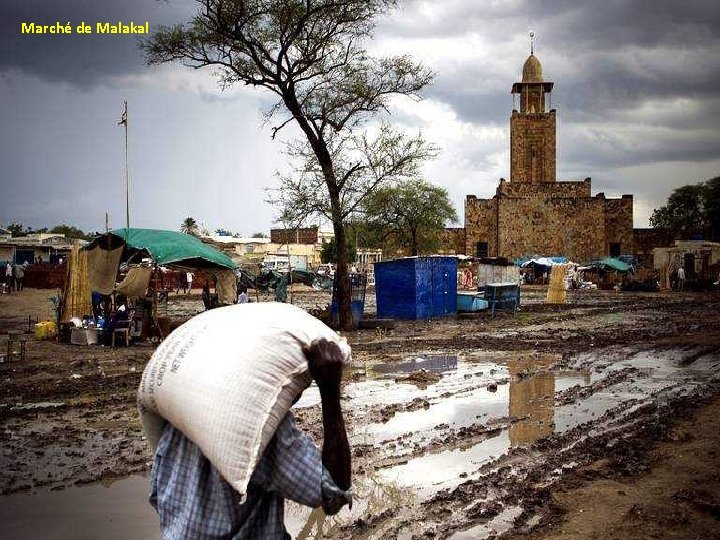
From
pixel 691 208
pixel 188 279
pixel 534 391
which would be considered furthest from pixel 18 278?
pixel 691 208

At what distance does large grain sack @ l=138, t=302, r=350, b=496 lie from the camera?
7.38 ft

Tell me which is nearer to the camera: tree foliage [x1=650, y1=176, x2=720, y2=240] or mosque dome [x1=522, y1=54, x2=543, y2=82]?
mosque dome [x1=522, y1=54, x2=543, y2=82]

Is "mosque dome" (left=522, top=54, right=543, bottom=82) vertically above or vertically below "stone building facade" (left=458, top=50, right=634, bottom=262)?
above

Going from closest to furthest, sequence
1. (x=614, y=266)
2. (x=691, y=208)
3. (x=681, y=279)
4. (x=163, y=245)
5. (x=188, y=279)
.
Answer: (x=163, y=245), (x=681, y=279), (x=188, y=279), (x=614, y=266), (x=691, y=208)

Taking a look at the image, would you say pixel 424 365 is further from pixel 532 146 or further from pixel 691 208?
pixel 691 208

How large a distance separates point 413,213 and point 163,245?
31004 mm

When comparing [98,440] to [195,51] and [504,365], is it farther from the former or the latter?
[195,51]

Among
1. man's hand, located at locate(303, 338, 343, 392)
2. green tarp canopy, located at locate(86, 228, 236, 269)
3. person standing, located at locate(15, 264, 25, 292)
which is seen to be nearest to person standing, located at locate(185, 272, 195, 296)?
person standing, located at locate(15, 264, 25, 292)

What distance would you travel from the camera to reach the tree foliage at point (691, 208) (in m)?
60.0

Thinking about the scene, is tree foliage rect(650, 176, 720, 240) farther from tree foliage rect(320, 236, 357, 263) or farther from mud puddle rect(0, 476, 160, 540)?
mud puddle rect(0, 476, 160, 540)

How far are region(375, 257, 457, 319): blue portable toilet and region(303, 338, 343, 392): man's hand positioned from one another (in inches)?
762

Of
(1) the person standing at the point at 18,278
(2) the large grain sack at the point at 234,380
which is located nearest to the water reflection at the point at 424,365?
(2) the large grain sack at the point at 234,380

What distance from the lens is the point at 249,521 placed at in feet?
7.66

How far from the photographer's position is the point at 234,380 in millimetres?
2336
